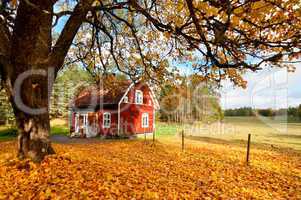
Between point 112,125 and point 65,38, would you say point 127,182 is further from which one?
point 112,125

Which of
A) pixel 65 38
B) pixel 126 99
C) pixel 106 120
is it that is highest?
pixel 65 38

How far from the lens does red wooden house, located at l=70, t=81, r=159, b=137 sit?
90.5 ft

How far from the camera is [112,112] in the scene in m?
27.8

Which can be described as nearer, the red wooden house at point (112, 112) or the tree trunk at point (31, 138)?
the tree trunk at point (31, 138)

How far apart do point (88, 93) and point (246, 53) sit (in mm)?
28541

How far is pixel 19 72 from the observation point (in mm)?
6773

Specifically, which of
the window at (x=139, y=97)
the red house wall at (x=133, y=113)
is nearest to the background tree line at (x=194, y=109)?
the red house wall at (x=133, y=113)

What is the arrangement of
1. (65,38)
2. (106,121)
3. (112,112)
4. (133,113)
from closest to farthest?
(65,38)
(112,112)
(106,121)
(133,113)

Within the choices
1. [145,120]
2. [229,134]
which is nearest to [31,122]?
[145,120]

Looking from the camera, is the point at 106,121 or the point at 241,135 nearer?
the point at 106,121

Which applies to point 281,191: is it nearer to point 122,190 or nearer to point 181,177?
point 181,177

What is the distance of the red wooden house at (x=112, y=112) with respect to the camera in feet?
90.5

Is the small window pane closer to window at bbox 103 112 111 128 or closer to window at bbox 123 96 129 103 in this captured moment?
window at bbox 123 96 129 103

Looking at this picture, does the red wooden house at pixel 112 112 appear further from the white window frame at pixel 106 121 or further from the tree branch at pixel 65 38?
the tree branch at pixel 65 38
